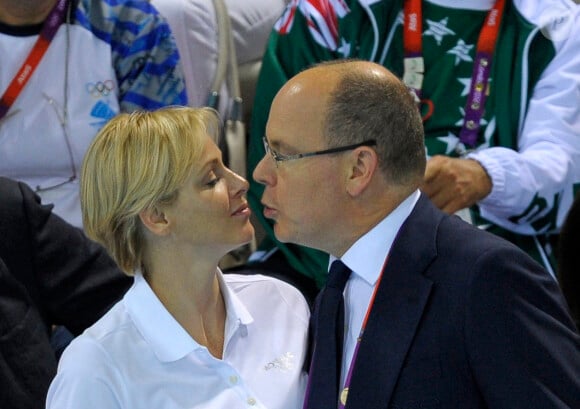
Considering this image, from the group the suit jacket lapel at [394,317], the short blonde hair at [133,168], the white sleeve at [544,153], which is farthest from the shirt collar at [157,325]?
the white sleeve at [544,153]

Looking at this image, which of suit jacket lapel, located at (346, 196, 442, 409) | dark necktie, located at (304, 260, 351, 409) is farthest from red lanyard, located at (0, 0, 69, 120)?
suit jacket lapel, located at (346, 196, 442, 409)

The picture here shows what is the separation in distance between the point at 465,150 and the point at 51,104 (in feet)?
3.40

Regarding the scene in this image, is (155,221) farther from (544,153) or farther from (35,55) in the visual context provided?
(544,153)

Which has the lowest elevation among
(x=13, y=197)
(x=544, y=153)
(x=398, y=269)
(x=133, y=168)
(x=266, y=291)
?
(x=544, y=153)

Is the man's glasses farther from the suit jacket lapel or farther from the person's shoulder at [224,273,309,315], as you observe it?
the person's shoulder at [224,273,309,315]

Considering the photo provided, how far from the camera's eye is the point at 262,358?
2072mm

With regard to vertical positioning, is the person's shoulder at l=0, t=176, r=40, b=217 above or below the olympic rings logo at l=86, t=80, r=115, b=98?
above

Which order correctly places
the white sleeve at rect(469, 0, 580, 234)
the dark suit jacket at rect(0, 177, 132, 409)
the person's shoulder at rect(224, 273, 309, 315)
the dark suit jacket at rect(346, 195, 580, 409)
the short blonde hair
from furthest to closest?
the white sleeve at rect(469, 0, 580, 234) < the dark suit jacket at rect(0, 177, 132, 409) < the person's shoulder at rect(224, 273, 309, 315) < the short blonde hair < the dark suit jacket at rect(346, 195, 580, 409)

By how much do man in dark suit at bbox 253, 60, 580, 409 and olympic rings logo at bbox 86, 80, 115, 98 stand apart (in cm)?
98

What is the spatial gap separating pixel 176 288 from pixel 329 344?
30 centimetres

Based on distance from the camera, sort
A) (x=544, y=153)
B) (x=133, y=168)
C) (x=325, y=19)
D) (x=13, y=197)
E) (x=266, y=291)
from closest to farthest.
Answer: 1. (x=133, y=168)
2. (x=266, y=291)
3. (x=13, y=197)
4. (x=544, y=153)
5. (x=325, y=19)

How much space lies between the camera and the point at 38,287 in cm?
238

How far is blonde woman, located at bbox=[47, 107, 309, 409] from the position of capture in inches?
76.0

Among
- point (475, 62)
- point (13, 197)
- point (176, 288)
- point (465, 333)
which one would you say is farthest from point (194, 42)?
point (465, 333)
